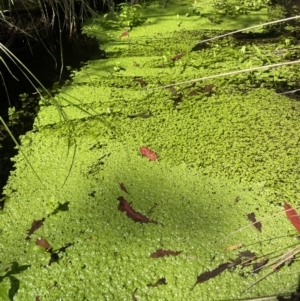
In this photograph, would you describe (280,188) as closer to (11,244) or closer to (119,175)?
(119,175)

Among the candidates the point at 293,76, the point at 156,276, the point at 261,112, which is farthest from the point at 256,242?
the point at 293,76

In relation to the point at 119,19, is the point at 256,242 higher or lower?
lower

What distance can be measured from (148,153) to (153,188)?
0.55ft

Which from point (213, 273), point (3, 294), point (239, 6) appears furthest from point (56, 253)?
point (239, 6)

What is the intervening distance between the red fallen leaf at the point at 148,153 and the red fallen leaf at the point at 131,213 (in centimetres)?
19

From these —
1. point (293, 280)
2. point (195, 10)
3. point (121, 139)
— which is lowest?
point (293, 280)

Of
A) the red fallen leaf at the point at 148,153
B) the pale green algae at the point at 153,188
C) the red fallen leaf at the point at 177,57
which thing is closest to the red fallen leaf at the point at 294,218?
the pale green algae at the point at 153,188

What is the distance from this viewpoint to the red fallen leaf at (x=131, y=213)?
1.23m

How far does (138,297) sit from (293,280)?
14.5 inches

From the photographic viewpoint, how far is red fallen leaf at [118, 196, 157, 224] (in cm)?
123

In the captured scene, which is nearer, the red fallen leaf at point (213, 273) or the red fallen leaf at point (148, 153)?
the red fallen leaf at point (213, 273)

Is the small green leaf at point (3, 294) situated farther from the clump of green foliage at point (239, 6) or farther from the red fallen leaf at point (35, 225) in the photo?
the clump of green foliage at point (239, 6)

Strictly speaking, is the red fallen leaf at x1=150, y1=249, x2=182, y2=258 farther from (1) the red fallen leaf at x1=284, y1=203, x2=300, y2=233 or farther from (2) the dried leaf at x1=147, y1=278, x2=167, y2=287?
(1) the red fallen leaf at x1=284, y1=203, x2=300, y2=233

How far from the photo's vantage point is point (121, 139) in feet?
5.00
